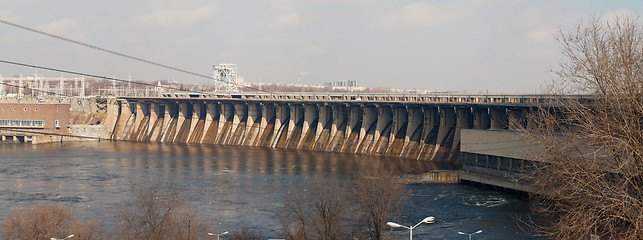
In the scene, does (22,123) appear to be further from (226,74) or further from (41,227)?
(41,227)

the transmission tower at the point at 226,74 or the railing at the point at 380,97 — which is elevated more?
the transmission tower at the point at 226,74

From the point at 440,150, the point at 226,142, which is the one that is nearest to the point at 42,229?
the point at 440,150

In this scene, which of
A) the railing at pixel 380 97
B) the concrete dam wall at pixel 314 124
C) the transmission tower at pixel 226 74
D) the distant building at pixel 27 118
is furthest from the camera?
the transmission tower at pixel 226 74

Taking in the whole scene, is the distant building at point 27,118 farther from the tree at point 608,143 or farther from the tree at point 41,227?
the tree at point 608,143

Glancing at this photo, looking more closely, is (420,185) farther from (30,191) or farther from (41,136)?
(41,136)

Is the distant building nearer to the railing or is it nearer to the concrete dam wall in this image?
the concrete dam wall

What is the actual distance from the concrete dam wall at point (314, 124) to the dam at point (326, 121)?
0.10 meters

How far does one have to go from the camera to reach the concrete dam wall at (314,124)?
6719 centimetres

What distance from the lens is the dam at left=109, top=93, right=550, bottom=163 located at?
218 feet

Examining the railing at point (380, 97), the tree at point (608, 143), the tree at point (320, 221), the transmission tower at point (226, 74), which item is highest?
the transmission tower at point (226, 74)

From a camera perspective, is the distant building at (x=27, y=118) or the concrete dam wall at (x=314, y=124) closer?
the concrete dam wall at (x=314, y=124)

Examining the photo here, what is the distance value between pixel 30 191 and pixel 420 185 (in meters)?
27.8

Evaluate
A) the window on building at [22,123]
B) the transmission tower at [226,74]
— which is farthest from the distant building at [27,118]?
the transmission tower at [226,74]

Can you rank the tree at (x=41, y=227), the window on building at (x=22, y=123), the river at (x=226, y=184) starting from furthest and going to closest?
the window on building at (x=22, y=123) → the river at (x=226, y=184) → the tree at (x=41, y=227)
